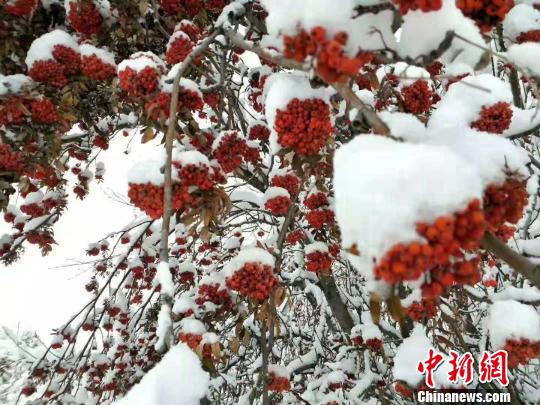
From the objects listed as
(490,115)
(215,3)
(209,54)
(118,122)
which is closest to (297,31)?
(490,115)

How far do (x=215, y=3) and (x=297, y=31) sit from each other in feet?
6.79

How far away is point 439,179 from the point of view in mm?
776

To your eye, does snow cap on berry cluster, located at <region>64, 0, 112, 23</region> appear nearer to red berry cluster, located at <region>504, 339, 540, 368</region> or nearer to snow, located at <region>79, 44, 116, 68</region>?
snow, located at <region>79, 44, 116, 68</region>

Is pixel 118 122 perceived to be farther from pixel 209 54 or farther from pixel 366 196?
pixel 366 196

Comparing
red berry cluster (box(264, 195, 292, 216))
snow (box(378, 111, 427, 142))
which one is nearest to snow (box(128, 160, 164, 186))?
snow (box(378, 111, 427, 142))

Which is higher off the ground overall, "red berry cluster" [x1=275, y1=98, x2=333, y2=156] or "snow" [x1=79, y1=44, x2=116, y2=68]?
"snow" [x1=79, y1=44, x2=116, y2=68]

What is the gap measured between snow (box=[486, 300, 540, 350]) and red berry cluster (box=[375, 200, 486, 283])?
4.99ft

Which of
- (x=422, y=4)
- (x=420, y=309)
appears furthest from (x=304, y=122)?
(x=420, y=309)

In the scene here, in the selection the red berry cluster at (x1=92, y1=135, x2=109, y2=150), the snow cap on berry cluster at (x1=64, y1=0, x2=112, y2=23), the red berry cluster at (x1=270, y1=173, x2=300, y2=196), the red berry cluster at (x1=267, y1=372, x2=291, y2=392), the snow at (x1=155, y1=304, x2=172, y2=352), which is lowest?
the snow at (x1=155, y1=304, x2=172, y2=352)

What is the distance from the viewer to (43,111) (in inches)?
90.0

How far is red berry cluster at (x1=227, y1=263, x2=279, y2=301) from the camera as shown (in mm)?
1828

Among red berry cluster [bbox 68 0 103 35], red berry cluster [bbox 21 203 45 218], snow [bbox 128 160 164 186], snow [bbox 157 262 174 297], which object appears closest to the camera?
snow [bbox 157 262 174 297]

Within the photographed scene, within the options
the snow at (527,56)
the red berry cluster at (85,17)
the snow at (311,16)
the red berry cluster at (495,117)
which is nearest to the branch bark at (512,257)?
the snow at (311,16)

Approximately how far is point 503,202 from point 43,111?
8.05 ft
